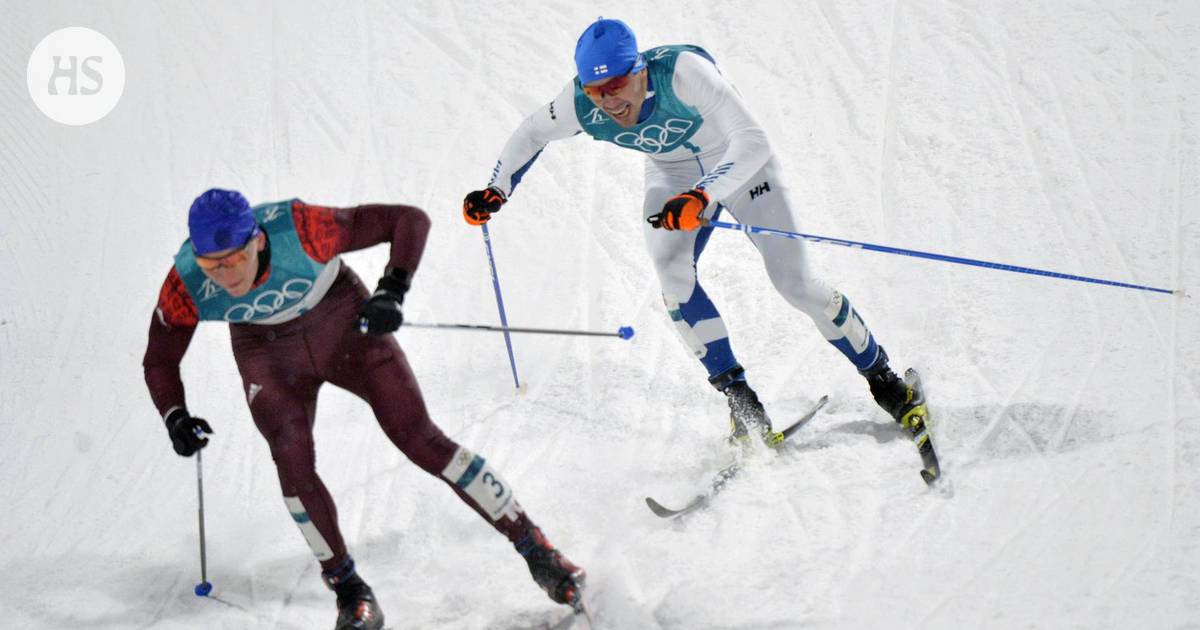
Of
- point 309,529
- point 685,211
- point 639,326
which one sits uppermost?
point 685,211

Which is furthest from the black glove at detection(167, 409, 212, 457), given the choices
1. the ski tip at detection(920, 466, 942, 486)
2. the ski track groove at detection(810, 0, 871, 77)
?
the ski track groove at detection(810, 0, 871, 77)

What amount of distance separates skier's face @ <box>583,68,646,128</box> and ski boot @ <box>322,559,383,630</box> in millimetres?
2075

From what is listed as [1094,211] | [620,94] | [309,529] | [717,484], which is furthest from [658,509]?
[1094,211]

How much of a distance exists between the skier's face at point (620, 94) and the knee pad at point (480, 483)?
1.57 meters

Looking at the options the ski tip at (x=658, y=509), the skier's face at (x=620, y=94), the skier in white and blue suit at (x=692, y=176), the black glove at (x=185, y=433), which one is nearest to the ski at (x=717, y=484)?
the ski tip at (x=658, y=509)

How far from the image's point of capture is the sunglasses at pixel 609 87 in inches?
171

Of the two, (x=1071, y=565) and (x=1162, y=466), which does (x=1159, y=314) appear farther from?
(x=1071, y=565)

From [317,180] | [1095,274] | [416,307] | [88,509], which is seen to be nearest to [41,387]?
[88,509]

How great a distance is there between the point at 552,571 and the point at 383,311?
3.60 ft

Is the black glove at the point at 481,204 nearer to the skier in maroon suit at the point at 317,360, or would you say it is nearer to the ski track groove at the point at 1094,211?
the skier in maroon suit at the point at 317,360

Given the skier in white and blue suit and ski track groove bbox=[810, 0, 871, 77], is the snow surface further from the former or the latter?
the skier in white and blue suit

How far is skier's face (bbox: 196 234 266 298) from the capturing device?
354cm

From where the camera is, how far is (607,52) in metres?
4.29

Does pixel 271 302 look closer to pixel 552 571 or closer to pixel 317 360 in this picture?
pixel 317 360
